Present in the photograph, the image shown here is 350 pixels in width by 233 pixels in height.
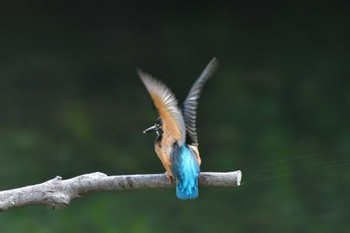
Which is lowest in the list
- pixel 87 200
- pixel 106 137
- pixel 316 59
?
pixel 87 200

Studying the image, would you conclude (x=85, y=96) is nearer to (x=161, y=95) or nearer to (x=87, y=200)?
(x=87, y=200)


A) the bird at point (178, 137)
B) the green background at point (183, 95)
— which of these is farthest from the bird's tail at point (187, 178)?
the green background at point (183, 95)

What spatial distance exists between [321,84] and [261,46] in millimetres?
314

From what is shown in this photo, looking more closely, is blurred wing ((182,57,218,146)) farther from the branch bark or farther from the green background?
the green background

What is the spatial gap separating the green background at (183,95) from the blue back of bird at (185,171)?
1.64 m

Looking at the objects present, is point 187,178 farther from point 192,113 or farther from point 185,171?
point 192,113

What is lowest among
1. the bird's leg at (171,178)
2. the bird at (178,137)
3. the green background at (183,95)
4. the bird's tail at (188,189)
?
the bird's tail at (188,189)

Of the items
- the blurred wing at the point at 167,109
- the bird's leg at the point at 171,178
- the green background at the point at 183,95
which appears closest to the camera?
the blurred wing at the point at 167,109

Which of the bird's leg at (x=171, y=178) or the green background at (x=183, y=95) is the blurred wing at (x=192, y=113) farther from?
the green background at (x=183, y=95)

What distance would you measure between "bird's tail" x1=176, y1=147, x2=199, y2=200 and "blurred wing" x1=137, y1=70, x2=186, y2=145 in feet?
0.21

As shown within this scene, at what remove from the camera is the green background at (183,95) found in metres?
4.04

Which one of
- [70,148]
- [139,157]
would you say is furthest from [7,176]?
[139,157]

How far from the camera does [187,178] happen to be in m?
2.31

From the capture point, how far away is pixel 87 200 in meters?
4.11
